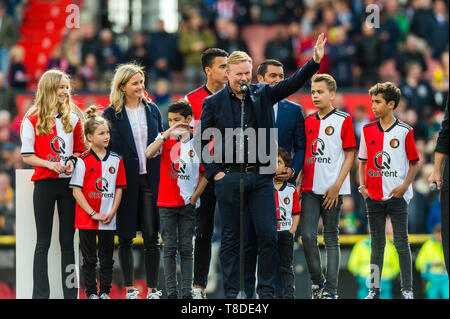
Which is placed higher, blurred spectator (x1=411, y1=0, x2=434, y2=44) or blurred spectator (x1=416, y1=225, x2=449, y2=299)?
blurred spectator (x1=411, y1=0, x2=434, y2=44)

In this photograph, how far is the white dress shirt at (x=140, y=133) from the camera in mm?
9109

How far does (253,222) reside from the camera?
8.23 metres

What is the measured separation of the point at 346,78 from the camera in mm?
17031

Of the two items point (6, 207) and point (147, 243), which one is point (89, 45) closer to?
point (6, 207)

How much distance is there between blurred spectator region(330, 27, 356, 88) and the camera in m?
16.9

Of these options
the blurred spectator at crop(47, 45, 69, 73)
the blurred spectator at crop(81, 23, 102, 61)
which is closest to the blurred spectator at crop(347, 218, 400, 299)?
the blurred spectator at crop(47, 45, 69, 73)

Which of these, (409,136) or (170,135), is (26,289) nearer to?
(170,135)

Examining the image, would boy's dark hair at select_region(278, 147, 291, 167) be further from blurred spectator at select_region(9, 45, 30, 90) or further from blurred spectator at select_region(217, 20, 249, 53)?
blurred spectator at select_region(9, 45, 30, 90)

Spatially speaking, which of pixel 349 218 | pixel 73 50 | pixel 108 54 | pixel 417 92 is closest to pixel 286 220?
pixel 349 218

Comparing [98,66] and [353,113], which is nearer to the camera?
[353,113]

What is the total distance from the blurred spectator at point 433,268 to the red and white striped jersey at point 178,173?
192 inches

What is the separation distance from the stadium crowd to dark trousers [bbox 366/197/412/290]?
6685 millimetres
